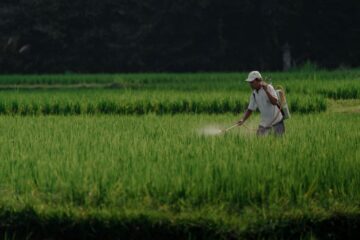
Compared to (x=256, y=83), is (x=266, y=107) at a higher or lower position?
lower

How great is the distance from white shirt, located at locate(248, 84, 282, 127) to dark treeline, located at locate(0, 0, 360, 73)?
70.0ft

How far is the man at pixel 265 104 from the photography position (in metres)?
7.37

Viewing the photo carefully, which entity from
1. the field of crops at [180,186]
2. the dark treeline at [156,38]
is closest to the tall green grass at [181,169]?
the field of crops at [180,186]

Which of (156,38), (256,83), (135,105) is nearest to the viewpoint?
(256,83)

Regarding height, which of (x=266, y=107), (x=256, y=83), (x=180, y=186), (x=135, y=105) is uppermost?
(x=256, y=83)

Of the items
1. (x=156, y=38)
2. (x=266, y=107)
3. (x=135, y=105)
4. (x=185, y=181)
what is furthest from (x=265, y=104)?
(x=156, y=38)

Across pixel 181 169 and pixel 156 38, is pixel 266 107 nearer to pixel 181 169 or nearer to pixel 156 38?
pixel 181 169

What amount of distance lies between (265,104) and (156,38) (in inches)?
892

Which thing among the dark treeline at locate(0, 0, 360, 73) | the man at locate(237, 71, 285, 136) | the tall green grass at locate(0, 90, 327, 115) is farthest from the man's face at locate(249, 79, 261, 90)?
the dark treeline at locate(0, 0, 360, 73)

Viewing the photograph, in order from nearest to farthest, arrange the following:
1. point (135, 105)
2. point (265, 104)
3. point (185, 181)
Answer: point (185, 181), point (265, 104), point (135, 105)

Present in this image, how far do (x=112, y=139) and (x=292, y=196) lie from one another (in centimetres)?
301

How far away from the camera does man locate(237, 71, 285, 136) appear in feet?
24.2

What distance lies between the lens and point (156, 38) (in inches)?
1177

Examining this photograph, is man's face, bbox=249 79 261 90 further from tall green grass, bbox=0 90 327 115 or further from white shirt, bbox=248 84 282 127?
tall green grass, bbox=0 90 327 115
